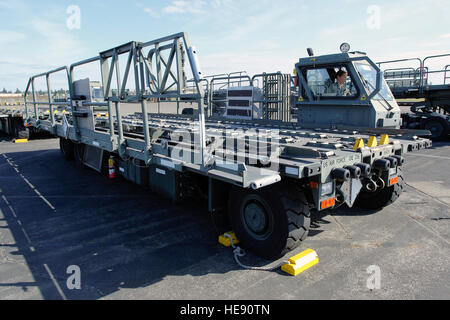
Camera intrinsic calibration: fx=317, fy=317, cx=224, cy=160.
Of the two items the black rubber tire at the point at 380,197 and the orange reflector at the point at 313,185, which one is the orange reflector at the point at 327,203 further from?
the black rubber tire at the point at 380,197

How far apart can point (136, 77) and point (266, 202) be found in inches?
105

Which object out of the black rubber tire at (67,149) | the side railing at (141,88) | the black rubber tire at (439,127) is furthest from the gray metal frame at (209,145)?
the black rubber tire at (439,127)

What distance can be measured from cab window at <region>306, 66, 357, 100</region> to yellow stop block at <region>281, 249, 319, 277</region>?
3.77 meters

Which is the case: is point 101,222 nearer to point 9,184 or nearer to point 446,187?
point 9,184

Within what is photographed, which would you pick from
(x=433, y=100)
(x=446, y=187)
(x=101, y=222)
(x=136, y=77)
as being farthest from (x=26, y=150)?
(x=433, y=100)

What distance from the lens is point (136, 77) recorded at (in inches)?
184

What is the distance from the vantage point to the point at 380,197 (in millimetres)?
5348

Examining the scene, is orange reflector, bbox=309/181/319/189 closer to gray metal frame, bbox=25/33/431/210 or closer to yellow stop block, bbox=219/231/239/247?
gray metal frame, bbox=25/33/431/210

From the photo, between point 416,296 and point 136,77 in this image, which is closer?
point 416,296

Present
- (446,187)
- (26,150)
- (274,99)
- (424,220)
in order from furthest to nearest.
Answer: (26,150) → (274,99) → (446,187) → (424,220)

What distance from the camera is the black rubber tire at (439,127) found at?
13364 mm
